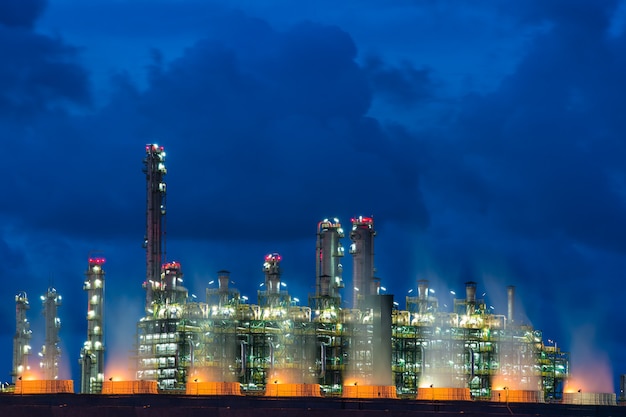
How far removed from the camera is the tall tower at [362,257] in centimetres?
12788

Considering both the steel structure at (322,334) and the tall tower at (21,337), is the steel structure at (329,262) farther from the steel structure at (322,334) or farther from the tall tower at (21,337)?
the tall tower at (21,337)

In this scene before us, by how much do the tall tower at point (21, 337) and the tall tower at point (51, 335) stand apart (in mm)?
4117

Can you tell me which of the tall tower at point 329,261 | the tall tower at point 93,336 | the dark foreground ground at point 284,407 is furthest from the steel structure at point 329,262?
the dark foreground ground at point 284,407

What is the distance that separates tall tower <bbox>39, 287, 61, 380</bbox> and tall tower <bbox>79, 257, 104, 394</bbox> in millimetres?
16254

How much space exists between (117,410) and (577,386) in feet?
184

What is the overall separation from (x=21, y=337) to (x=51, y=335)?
→ 6.65m

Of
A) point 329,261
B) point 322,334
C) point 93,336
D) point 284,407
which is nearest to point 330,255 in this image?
point 329,261

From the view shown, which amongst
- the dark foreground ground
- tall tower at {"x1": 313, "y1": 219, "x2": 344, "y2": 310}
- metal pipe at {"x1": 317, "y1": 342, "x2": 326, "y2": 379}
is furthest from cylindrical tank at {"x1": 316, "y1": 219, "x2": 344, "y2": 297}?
the dark foreground ground

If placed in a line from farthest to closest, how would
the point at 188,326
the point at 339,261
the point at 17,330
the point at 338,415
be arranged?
the point at 17,330
the point at 339,261
the point at 188,326
the point at 338,415

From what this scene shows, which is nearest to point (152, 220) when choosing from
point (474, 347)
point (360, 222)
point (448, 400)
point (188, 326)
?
point (188, 326)

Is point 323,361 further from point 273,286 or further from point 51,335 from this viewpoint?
point 51,335

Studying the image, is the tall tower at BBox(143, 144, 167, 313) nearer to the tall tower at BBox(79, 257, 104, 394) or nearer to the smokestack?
the tall tower at BBox(79, 257, 104, 394)

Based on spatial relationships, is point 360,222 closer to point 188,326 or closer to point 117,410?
point 188,326

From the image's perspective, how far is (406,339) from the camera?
128 m
